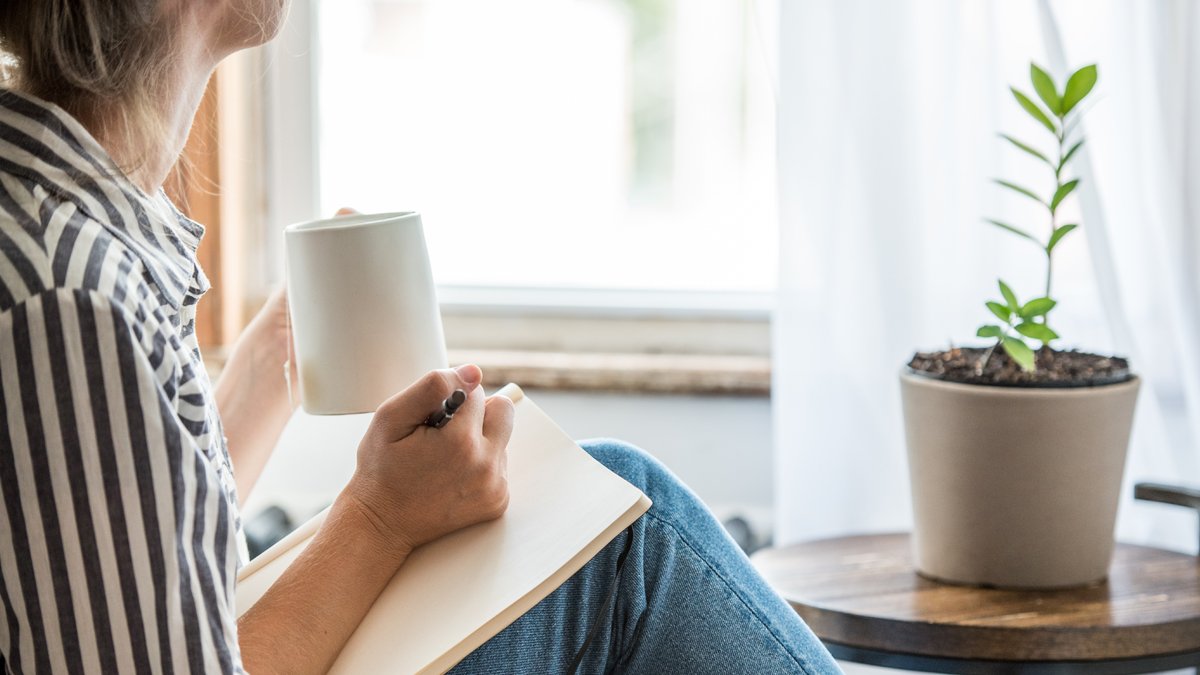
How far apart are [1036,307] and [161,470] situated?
29.6 inches

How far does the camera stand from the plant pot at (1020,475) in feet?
3.17

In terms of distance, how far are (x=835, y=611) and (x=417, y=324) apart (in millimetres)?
425

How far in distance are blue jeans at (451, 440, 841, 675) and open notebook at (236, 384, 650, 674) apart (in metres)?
0.08

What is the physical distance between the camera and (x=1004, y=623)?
0.93m

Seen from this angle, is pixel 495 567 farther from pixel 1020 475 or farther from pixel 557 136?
pixel 557 136

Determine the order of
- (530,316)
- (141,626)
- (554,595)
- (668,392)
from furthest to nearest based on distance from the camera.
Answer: (530,316) < (668,392) < (554,595) < (141,626)

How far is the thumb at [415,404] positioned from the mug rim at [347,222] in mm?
149

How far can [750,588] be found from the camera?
32.2 inches

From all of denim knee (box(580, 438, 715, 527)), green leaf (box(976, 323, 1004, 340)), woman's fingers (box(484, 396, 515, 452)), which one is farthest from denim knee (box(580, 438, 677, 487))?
green leaf (box(976, 323, 1004, 340))

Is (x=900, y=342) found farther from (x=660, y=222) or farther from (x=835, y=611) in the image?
(x=835, y=611)

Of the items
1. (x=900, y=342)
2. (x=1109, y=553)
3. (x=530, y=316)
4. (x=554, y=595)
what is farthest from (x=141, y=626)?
(x=530, y=316)

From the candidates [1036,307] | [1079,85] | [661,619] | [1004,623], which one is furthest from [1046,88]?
[661,619]

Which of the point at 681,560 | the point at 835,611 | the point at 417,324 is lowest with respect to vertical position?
the point at 835,611

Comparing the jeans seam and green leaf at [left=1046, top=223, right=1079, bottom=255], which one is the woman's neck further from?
green leaf at [left=1046, top=223, right=1079, bottom=255]
